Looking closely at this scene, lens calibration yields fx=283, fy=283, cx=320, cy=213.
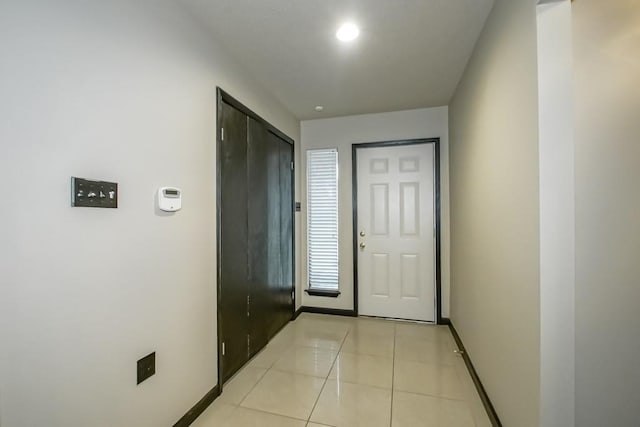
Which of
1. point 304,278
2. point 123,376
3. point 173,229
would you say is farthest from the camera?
point 304,278

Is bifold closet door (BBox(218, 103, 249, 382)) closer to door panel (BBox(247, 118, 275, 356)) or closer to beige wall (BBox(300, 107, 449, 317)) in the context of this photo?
door panel (BBox(247, 118, 275, 356))

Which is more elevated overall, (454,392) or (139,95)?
(139,95)

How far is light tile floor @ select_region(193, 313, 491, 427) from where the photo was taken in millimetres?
1767

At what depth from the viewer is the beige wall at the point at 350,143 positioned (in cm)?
331

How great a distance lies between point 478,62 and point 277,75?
5.28 ft

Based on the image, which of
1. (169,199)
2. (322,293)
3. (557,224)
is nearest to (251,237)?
(169,199)

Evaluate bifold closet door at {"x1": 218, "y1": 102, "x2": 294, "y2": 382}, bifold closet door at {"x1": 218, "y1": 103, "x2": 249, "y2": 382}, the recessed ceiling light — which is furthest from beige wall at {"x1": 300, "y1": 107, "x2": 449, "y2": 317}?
the recessed ceiling light

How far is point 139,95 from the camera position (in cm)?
142

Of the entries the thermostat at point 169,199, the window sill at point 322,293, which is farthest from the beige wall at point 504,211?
the thermostat at point 169,199

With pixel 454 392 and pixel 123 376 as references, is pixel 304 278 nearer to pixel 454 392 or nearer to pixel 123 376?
pixel 454 392

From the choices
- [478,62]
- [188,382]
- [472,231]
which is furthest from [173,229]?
[478,62]

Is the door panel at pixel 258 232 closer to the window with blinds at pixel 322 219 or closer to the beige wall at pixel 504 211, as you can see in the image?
the window with blinds at pixel 322 219

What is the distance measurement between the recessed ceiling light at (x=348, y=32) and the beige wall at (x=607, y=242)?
116 cm

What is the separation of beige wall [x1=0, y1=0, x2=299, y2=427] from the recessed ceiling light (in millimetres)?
913
